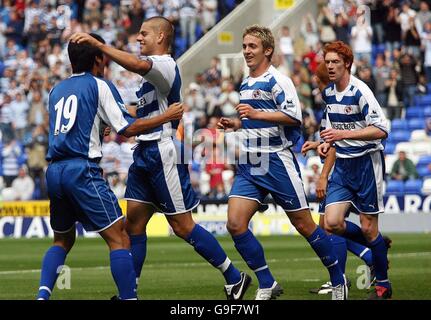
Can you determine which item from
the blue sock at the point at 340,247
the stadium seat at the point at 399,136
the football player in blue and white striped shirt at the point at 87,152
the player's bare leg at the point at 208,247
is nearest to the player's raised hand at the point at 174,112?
the football player in blue and white striped shirt at the point at 87,152

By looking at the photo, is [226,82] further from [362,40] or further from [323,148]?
[323,148]

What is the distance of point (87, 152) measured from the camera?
9680 millimetres

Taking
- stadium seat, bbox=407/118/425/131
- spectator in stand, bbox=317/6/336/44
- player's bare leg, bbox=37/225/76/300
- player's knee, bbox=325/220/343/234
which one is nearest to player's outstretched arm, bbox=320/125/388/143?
player's knee, bbox=325/220/343/234

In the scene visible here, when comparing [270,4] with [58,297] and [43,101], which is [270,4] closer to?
[43,101]

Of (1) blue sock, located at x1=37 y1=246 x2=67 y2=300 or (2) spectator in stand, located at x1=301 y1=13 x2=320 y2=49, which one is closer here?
(1) blue sock, located at x1=37 y1=246 x2=67 y2=300

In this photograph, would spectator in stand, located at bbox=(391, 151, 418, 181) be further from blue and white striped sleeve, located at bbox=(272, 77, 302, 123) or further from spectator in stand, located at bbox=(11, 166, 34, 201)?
blue and white striped sleeve, located at bbox=(272, 77, 302, 123)

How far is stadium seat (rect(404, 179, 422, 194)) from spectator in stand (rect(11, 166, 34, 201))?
9.10 meters

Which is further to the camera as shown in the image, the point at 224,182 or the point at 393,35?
the point at 393,35

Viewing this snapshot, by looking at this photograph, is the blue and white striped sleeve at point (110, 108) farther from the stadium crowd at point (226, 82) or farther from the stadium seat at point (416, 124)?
the stadium seat at point (416, 124)

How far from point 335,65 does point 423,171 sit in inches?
600

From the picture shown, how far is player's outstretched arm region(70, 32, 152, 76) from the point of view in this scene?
30.7 ft
